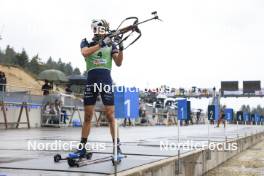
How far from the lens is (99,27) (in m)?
6.37

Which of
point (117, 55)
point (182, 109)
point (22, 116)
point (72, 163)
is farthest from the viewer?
point (22, 116)

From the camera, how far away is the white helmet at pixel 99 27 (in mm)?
6377

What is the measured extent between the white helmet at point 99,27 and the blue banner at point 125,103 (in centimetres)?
84

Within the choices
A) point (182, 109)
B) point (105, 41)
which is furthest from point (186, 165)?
point (105, 41)

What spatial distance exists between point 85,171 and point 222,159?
332 inches

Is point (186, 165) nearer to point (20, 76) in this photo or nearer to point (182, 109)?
point (182, 109)

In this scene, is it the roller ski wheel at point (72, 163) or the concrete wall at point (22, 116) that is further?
the concrete wall at point (22, 116)

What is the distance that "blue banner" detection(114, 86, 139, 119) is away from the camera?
241 inches

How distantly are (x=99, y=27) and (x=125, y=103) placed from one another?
1138 millimetres

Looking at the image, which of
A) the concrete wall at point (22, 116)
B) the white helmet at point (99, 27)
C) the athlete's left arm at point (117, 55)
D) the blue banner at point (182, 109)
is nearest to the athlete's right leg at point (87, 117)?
the athlete's left arm at point (117, 55)

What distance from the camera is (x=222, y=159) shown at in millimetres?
13578

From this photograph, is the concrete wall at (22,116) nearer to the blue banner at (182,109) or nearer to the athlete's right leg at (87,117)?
the blue banner at (182,109)

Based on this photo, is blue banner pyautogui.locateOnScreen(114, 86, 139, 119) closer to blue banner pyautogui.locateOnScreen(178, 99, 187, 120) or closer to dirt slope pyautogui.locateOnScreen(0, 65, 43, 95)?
blue banner pyautogui.locateOnScreen(178, 99, 187, 120)

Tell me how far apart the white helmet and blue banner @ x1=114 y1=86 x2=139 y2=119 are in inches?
33.2
